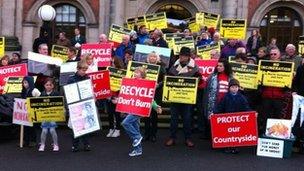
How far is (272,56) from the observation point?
1131 cm

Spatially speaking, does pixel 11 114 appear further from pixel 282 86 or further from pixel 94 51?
pixel 282 86

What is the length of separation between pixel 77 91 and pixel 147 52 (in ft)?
13.1

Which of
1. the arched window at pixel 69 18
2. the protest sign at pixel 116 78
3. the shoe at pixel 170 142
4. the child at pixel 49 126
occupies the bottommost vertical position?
the shoe at pixel 170 142

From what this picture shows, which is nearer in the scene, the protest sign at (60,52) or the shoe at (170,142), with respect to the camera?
the shoe at (170,142)

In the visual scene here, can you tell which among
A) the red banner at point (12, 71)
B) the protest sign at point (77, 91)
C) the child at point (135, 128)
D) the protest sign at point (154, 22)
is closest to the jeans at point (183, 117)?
the child at point (135, 128)

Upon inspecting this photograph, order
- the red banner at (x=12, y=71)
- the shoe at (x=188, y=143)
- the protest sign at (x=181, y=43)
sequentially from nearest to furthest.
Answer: the shoe at (x=188, y=143), the red banner at (x=12, y=71), the protest sign at (x=181, y=43)

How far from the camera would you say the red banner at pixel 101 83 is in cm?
1166

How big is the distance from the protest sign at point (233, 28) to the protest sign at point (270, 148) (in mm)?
6259

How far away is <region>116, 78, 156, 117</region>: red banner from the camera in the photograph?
1025cm

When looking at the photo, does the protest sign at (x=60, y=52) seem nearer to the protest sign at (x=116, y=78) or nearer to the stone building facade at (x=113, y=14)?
the protest sign at (x=116, y=78)

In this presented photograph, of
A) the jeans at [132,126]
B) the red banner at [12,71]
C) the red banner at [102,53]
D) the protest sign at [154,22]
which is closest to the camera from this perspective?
the jeans at [132,126]

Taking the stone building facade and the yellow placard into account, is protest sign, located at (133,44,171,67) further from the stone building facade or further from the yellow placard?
the stone building facade

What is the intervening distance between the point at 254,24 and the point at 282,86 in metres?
13.1

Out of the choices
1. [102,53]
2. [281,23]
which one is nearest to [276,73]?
[102,53]
